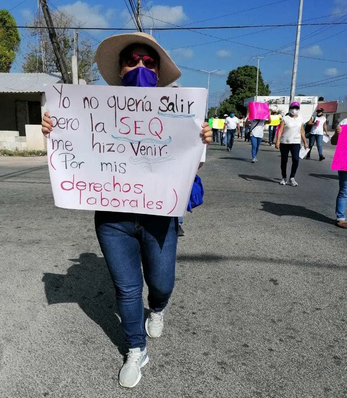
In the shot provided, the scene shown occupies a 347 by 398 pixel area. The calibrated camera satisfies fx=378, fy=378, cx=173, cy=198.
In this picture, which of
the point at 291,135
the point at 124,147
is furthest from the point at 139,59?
the point at 291,135

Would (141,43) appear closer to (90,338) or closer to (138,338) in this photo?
(138,338)

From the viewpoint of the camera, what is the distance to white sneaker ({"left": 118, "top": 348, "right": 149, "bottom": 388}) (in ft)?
6.87

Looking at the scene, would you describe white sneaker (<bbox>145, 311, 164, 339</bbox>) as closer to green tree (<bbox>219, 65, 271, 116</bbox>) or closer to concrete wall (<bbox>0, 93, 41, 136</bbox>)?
concrete wall (<bbox>0, 93, 41, 136</bbox>)

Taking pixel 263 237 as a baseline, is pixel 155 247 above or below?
above

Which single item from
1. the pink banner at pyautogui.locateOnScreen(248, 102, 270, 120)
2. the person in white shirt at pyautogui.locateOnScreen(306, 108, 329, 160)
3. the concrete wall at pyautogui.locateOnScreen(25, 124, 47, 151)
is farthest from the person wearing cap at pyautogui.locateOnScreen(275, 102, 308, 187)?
the concrete wall at pyautogui.locateOnScreen(25, 124, 47, 151)

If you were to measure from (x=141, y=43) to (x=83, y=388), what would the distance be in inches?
76.8

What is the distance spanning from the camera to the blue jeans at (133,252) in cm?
210

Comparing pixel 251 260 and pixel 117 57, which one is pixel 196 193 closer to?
pixel 117 57

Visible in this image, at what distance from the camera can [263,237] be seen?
471 centimetres

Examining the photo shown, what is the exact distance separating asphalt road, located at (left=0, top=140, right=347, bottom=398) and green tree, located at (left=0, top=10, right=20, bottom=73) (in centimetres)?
3839

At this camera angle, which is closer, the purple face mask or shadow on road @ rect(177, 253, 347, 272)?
the purple face mask

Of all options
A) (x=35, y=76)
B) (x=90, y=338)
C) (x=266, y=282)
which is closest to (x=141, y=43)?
(x=90, y=338)

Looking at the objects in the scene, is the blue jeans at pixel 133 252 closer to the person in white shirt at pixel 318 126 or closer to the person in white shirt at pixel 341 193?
the person in white shirt at pixel 341 193

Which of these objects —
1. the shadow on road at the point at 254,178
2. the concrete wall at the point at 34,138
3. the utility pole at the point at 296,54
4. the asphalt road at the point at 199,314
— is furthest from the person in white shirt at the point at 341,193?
the utility pole at the point at 296,54
